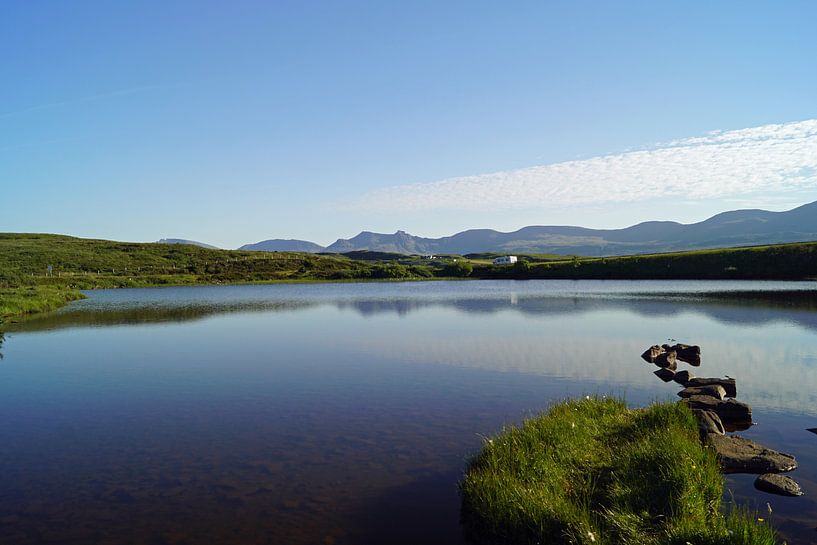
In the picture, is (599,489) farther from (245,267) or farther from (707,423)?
(245,267)

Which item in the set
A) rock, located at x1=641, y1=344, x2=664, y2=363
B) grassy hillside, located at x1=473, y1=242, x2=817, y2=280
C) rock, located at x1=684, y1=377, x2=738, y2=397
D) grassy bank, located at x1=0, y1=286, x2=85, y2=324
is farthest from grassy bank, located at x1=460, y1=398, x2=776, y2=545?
grassy hillside, located at x1=473, y1=242, x2=817, y2=280

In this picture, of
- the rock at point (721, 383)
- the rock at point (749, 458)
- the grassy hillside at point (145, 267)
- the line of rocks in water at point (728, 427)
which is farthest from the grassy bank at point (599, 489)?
the grassy hillside at point (145, 267)

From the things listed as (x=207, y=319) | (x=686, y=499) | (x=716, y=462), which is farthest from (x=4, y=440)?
(x=207, y=319)

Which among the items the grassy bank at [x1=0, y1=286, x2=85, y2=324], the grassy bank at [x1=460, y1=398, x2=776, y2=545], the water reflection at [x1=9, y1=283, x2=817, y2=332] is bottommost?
the water reflection at [x1=9, y1=283, x2=817, y2=332]

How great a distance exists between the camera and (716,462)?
14953 mm

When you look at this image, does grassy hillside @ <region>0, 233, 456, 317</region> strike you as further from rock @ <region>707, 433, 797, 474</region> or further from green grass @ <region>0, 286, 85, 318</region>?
rock @ <region>707, 433, 797, 474</region>

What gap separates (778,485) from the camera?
46.1 feet

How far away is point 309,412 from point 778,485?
16.1m

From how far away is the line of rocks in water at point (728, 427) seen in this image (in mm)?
14539

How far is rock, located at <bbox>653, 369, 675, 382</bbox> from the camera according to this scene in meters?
27.7

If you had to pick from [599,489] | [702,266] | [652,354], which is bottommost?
[652,354]

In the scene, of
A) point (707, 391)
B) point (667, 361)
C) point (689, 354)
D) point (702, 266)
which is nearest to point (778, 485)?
point (707, 391)

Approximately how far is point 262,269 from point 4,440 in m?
143

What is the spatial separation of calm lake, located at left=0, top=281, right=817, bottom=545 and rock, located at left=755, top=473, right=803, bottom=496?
321 mm
